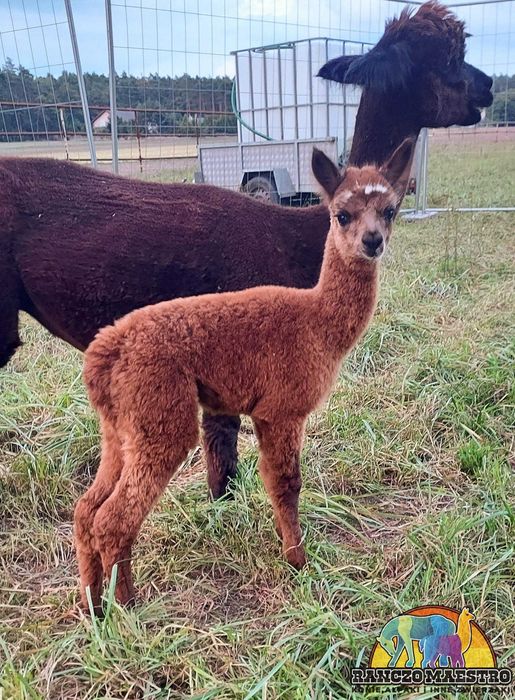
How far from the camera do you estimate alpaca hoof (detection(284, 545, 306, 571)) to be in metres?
2.42

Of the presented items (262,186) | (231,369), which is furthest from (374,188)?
(262,186)

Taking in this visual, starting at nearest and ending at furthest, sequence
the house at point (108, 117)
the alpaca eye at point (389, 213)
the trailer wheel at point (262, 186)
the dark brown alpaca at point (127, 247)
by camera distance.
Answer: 1. the alpaca eye at point (389, 213)
2. the dark brown alpaca at point (127, 247)
3. the house at point (108, 117)
4. the trailer wheel at point (262, 186)

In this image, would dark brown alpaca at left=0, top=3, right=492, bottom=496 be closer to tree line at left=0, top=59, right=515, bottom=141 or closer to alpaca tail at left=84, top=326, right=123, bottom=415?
alpaca tail at left=84, top=326, right=123, bottom=415

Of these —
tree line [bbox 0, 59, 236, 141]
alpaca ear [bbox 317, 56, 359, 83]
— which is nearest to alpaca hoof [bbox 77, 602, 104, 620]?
alpaca ear [bbox 317, 56, 359, 83]

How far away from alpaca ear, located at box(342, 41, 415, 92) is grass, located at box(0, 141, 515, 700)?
5.77 ft

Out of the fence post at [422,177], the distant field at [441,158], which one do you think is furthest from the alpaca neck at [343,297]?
the fence post at [422,177]

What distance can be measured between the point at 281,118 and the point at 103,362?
7940 millimetres

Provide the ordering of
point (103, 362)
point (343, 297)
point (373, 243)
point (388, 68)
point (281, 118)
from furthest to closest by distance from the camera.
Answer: point (281, 118), point (388, 68), point (343, 297), point (373, 243), point (103, 362)

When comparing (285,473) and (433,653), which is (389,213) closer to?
(285,473)

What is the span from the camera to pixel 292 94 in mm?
9219

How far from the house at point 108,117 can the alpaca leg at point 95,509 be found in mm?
5294

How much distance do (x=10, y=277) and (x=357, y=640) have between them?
1.92 metres

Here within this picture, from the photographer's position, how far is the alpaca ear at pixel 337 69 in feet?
11.4

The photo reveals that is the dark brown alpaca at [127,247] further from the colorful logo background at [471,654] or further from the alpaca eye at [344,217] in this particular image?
the colorful logo background at [471,654]
